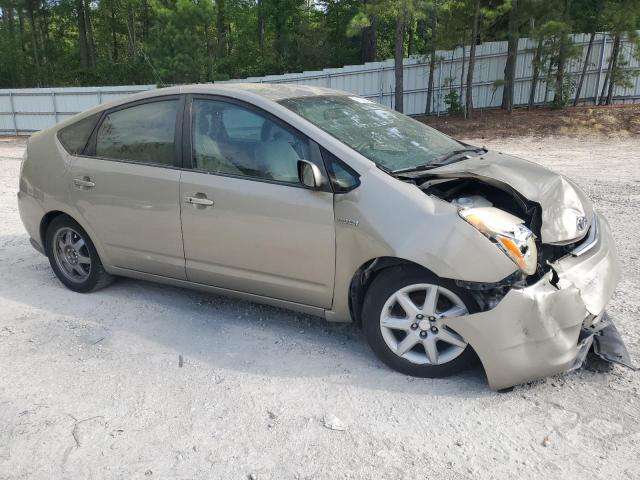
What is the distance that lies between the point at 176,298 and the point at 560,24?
48.5ft

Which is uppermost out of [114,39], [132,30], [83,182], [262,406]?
[132,30]

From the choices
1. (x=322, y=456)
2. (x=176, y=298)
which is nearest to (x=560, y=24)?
(x=176, y=298)

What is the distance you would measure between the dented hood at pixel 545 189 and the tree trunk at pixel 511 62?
14855 millimetres

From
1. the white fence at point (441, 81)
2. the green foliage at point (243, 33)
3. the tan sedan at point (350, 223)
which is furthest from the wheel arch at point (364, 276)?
the white fence at point (441, 81)

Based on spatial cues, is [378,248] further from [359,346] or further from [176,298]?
[176,298]

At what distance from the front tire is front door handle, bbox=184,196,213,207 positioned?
1287 mm

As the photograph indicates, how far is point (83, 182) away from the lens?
4520 mm

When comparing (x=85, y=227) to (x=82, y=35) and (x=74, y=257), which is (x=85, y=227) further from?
(x=82, y=35)

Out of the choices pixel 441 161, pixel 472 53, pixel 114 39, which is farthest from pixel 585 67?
pixel 114 39

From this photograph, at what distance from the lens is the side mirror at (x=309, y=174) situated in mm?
3373

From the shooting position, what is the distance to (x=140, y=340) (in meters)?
3.98

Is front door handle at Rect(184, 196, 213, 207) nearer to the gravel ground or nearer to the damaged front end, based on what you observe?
the gravel ground

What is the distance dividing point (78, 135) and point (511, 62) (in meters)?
16.4

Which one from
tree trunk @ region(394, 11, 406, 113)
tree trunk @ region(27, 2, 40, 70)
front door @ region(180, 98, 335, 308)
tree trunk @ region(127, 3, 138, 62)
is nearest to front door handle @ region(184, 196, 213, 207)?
front door @ region(180, 98, 335, 308)
